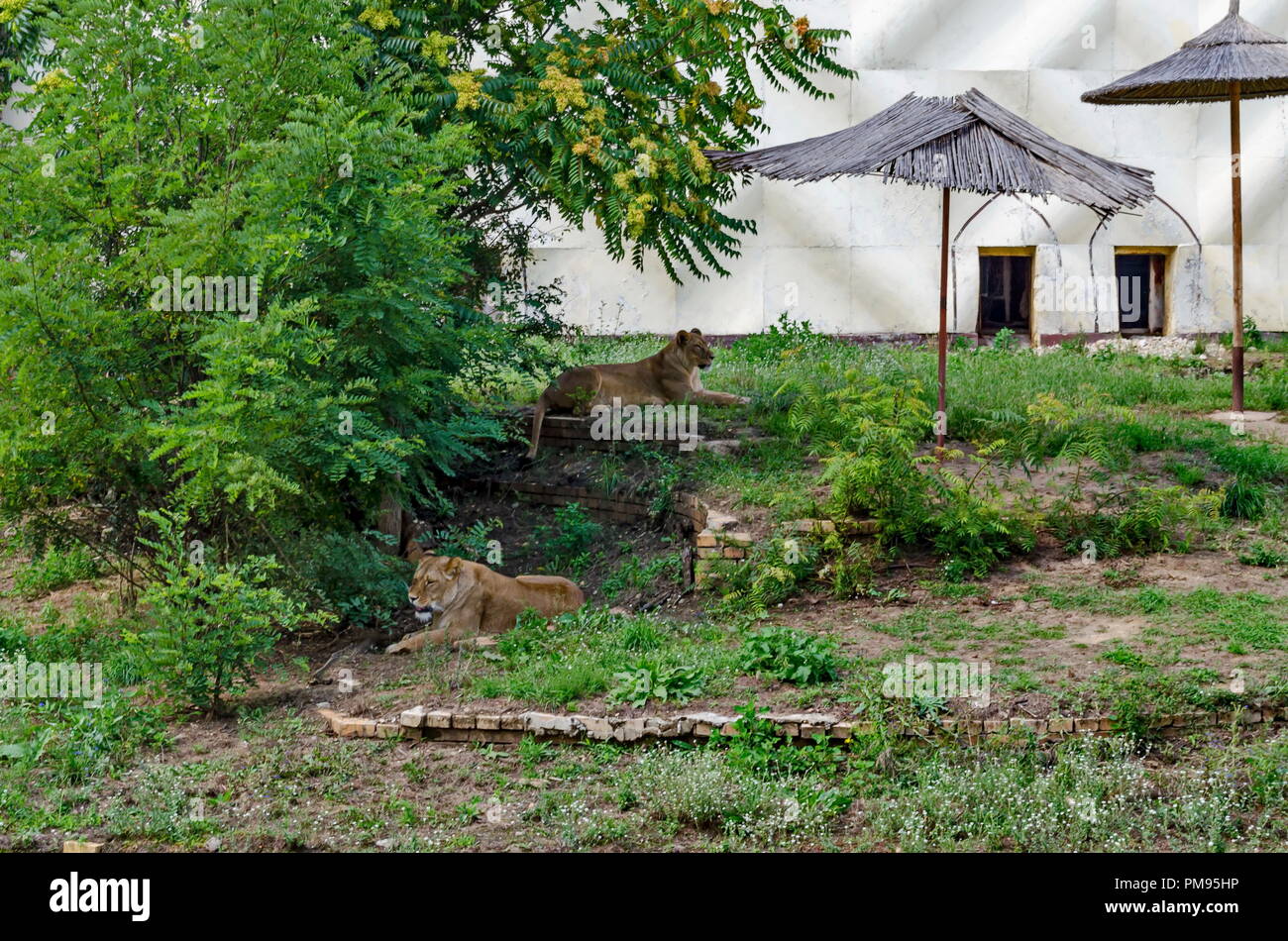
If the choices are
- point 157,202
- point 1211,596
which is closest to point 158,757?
point 157,202

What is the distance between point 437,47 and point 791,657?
606cm

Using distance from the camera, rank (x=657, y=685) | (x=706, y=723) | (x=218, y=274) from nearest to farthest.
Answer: (x=706, y=723)
(x=657, y=685)
(x=218, y=274)

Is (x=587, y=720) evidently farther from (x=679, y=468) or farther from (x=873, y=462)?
(x=679, y=468)

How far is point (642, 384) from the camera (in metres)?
12.5

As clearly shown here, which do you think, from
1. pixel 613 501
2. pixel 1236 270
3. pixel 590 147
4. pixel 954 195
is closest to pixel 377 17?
pixel 590 147

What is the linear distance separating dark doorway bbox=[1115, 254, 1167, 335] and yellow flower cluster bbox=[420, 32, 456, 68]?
429 inches

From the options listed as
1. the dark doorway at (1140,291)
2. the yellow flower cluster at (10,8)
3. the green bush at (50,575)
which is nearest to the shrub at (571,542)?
the green bush at (50,575)

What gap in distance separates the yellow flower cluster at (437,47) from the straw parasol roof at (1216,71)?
6506 millimetres

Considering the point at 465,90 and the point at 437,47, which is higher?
the point at 437,47

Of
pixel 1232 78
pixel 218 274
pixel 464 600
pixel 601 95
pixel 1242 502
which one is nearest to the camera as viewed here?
pixel 218 274

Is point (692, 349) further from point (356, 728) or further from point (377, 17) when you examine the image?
point (356, 728)

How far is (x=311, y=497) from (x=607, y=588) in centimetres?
222

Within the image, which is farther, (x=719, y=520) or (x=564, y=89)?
(x=564, y=89)

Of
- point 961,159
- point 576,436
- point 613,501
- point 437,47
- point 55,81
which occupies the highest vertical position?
point 437,47
